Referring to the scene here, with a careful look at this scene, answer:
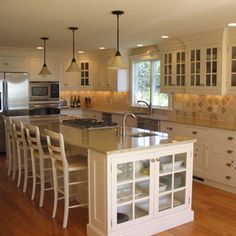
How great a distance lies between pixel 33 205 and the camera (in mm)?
4137

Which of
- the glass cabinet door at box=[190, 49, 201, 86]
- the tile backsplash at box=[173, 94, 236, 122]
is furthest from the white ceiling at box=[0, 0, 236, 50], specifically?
the tile backsplash at box=[173, 94, 236, 122]

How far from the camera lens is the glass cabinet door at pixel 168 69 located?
19.5 feet

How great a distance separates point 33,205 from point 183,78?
327cm

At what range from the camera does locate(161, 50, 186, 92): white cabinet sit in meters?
5.69

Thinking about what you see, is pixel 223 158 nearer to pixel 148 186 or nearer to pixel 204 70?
pixel 204 70

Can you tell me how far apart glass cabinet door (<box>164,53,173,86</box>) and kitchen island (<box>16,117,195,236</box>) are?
243 centimetres

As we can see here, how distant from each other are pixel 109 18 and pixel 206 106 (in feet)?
8.38

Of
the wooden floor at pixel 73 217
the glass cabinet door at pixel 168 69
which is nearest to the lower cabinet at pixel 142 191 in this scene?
the wooden floor at pixel 73 217

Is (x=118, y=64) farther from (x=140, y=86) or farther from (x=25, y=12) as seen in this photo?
(x=140, y=86)

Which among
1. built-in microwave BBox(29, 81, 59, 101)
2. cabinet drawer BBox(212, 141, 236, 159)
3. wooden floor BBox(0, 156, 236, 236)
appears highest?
built-in microwave BBox(29, 81, 59, 101)

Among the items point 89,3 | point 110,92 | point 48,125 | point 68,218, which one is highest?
point 89,3

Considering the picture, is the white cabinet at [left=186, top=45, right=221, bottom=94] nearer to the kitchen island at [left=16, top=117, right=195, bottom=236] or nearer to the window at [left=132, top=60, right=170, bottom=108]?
the window at [left=132, top=60, right=170, bottom=108]

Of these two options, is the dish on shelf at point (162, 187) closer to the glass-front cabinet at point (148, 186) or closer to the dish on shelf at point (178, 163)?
the glass-front cabinet at point (148, 186)

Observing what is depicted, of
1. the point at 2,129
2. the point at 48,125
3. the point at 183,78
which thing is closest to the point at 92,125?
the point at 48,125
